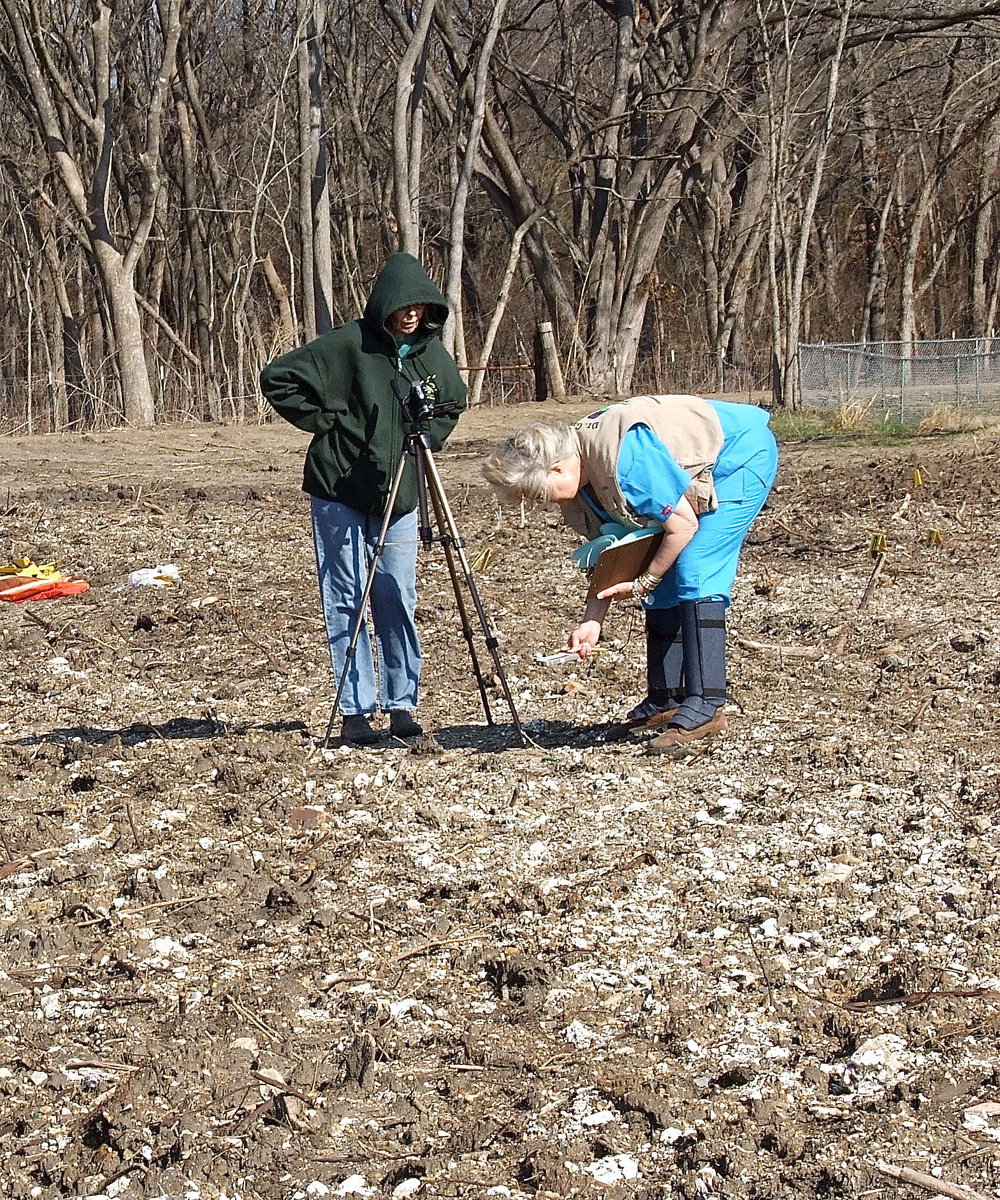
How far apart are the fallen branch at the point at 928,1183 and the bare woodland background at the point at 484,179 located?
54.3ft

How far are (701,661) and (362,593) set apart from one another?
136cm

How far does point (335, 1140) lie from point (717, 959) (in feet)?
4.18

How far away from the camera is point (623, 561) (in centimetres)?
543

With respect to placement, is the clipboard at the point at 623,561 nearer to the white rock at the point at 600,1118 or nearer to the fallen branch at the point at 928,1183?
the white rock at the point at 600,1118

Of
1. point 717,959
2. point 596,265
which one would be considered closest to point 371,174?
point 596,265

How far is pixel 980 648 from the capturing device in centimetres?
743

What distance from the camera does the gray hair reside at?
506cm

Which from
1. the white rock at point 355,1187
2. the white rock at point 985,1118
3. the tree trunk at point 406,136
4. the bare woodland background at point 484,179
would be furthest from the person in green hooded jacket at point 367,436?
the tree trunk at point 406,136

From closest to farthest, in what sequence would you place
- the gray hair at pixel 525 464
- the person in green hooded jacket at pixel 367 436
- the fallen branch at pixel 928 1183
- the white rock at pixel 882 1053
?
1. the fallen branch at pixel 928 1183
2. the white rock at pixel 882 1053
3. the gray hair at pixel 525 464
4. the person in green hooded jacket at pixel 367 436

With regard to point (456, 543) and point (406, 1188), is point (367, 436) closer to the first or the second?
point (456, 543)

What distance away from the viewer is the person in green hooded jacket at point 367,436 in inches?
231

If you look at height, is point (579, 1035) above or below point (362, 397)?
below

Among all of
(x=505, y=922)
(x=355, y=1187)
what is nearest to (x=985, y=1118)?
(x=355, y=1187)

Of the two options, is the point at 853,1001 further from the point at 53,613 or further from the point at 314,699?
the point at 53,613
